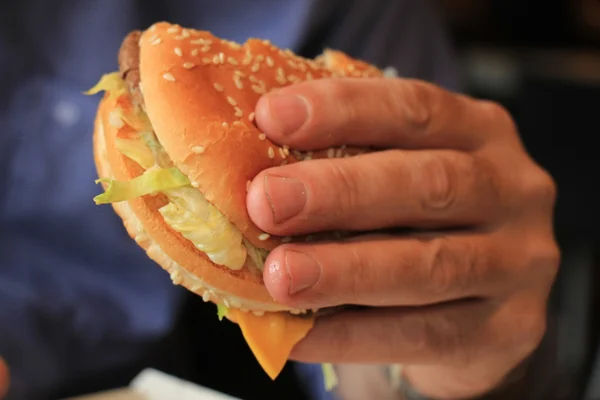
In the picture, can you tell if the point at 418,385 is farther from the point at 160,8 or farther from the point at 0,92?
the point at 0,92

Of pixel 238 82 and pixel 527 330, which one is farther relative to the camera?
pixel 527 330

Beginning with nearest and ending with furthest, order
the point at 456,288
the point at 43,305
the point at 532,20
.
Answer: the point at 456,288 < the point at 43,305 < the point at 532,20

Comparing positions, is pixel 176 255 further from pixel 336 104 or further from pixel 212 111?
pixel 336 104

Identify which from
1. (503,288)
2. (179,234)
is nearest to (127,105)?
(179,234)

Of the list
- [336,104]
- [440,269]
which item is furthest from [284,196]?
[440,269]

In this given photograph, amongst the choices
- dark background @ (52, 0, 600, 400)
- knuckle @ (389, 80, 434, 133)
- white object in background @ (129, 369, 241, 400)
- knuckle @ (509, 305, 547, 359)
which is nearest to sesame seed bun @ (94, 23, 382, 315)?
knuckle @ (389, 80, 434, 133)

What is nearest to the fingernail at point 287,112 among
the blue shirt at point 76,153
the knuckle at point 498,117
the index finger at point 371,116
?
the index finger at point 371,116

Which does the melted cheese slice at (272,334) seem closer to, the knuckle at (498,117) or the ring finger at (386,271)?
the ring finger at (386,271)
